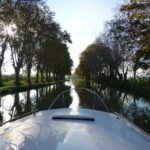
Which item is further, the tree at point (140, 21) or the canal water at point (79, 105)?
the tree at point (140, 21)

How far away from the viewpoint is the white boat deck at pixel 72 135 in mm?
3525

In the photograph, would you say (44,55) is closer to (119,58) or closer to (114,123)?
(119,58)

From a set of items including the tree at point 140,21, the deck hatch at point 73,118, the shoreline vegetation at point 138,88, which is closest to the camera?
the deck hatch at point 73,118

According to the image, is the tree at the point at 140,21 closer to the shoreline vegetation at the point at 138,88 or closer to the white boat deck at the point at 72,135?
the shoreline vegetation at the point at 138,88

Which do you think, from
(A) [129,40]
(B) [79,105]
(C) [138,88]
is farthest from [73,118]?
(C) [138,88]

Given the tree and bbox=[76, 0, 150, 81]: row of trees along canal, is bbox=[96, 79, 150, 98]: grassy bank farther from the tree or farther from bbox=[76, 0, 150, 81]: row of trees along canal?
the tree

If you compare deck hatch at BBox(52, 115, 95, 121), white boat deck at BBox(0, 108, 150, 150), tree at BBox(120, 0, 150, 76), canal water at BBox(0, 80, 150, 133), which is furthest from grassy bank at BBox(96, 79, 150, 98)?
white boat deck at BBox(0, 108, 150, 150)

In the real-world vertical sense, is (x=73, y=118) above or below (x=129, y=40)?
below

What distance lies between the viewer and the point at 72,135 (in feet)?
12.8

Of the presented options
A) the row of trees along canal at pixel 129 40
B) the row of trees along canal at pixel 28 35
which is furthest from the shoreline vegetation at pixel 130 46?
the row of trees along canal at pixel 28 35

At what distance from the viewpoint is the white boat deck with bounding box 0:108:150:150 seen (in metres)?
3.53

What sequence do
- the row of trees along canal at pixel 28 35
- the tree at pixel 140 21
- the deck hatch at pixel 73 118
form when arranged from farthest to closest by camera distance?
the row of trees along canal at pixel 28 35 < the tree at pixel 140 21 < the deck hatch at pixel 73 118

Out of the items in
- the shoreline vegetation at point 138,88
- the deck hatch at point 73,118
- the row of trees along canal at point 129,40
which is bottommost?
the shoreline vegetation at point 138,88

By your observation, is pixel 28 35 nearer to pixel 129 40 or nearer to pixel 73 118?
pixel 129 40
